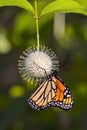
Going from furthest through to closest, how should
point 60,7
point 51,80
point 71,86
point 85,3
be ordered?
1. point 71,86
2. point 51,80
3. point 85,3
4. point 60,7

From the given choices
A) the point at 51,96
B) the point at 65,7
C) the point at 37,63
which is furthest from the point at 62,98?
the point at 65,7

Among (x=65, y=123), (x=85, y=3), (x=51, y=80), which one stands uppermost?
(x=85, y=3)

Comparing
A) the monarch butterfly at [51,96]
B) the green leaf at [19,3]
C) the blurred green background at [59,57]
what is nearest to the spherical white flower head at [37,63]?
the monarch butterfly at [51,96]

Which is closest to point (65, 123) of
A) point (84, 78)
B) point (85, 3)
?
point (84, 78)

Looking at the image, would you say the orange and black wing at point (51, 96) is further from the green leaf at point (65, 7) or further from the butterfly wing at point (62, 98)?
the green leaf at point (65, 7)

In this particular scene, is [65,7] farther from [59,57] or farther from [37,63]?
[59,57]

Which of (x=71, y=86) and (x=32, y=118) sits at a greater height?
(x=71, y=86)

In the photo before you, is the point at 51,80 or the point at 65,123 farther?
the point at 65,123

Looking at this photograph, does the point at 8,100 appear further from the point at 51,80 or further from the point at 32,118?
the point at 51,80
